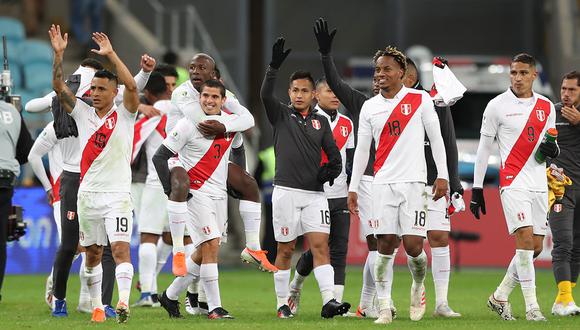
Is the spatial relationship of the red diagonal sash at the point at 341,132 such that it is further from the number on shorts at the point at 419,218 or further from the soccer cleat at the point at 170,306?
the soccer cleat at the point at 170,306

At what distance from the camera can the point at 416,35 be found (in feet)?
111

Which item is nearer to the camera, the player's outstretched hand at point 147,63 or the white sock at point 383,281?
the white sock at point 383,281

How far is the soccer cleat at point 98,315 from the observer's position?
46.4ft

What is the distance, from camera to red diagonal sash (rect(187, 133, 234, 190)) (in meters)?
14.8

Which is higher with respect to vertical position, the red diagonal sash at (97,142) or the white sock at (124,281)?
the red diagonal sash at (97,142)

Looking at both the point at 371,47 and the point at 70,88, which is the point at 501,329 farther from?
the point at 371,47

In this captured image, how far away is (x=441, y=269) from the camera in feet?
50.0

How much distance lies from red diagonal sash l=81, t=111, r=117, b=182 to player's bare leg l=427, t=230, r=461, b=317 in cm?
340

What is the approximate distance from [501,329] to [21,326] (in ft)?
14.4

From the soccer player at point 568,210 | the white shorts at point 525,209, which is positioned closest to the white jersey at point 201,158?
the white shorts at point 525,209

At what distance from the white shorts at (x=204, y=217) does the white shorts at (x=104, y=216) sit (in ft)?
2.78

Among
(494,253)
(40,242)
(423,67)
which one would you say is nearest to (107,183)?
(40,242)

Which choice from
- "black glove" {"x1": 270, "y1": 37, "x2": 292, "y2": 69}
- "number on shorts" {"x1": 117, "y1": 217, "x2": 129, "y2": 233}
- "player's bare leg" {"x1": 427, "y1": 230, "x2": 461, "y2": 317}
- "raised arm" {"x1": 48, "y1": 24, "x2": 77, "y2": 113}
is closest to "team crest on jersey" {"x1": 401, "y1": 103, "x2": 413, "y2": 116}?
"black glove" {"x1": 270, "y1": 37, "x2": 292, "y2": 69}

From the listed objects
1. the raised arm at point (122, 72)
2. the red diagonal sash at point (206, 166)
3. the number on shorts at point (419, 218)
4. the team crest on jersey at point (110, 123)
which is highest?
the raised arm at point (122, 72)
